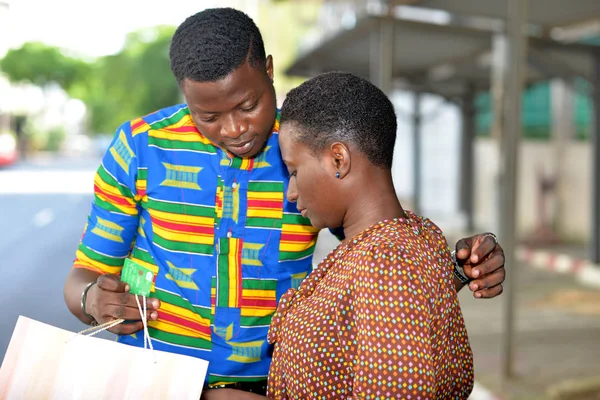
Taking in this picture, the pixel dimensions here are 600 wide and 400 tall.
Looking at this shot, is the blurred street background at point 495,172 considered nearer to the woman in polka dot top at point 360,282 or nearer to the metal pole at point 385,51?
the metal pole at point 385,51

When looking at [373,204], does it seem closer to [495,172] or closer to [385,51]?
[385,51]

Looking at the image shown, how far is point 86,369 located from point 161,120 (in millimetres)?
666

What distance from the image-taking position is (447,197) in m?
15.8

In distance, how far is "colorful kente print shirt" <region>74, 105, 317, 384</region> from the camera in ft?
6.04

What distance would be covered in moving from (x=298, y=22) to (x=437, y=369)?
33.4m

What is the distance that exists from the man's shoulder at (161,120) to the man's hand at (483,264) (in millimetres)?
789

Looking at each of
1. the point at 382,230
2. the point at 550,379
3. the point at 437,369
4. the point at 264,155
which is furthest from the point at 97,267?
the point at 550,379

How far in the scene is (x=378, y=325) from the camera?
1.34 m

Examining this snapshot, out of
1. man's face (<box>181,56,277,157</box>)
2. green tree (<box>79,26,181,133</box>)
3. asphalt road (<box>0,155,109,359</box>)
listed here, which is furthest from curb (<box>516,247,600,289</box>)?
green tree (<box>79,26,181,133</box>)

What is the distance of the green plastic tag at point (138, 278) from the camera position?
1.69 meters

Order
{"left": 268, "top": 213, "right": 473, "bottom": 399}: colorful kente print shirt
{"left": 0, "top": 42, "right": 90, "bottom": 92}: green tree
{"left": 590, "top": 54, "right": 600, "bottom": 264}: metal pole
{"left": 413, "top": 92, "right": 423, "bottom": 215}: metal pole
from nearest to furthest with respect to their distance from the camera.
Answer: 1. {"left": 268, "top": 213, "right": 473, "bottom": 399}: colorful kente print shirt
2. {"left": 590, "top": 54, "right": 600, "bottom": 264}: metal pole
3. {"left": 413, "top": 92, "right": 423, "bottom": 215}: metal pole
4. {"left": 0, "top": 42, "right": 90, "bottom": 92}: green tree

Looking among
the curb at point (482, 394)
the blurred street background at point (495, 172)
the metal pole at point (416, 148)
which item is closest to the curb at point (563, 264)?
the blurred street background at point (495, 172)

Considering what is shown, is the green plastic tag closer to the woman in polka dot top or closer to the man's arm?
the man's arm

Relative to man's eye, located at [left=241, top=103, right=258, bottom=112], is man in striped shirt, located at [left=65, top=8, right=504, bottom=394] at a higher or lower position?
lower
